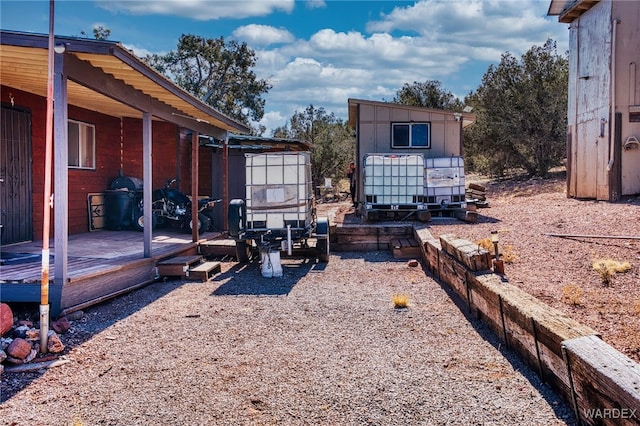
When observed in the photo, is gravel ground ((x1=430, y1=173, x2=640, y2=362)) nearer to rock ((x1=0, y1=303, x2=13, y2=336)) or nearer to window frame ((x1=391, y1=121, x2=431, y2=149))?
window frame ((x1=391, y1=121, x2=431, y2=149))

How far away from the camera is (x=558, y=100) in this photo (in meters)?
20.9

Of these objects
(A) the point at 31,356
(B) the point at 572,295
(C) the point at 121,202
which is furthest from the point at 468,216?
(A) the point at 31,356

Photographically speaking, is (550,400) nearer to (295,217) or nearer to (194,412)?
(194,412)

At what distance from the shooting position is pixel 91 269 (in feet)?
20.3

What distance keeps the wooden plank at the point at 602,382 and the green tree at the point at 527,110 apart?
65.3 feet

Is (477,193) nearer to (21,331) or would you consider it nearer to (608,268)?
(608,268)

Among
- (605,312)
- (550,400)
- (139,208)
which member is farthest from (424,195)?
(550,400)

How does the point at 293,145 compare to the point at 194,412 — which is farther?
the point at 293,145

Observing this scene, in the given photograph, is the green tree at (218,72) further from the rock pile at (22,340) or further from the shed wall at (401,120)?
Result: the rock pile at (22,340)

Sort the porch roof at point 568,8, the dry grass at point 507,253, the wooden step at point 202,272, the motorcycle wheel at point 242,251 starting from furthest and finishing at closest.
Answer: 1. the porch roof at point 568,8
2. the motorcycle wheel at point 242,251
3. the wooden step at point 202,272
4. the dry grass at point 507,253

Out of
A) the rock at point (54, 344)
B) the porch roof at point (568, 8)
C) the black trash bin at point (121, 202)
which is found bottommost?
the rock at point (54, 344)

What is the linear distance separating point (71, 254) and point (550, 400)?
656 cm

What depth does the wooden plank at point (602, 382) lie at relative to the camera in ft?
8.37

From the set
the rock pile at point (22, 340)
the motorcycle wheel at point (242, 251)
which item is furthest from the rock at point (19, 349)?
the motorcycle wheel at point (242, 251)
